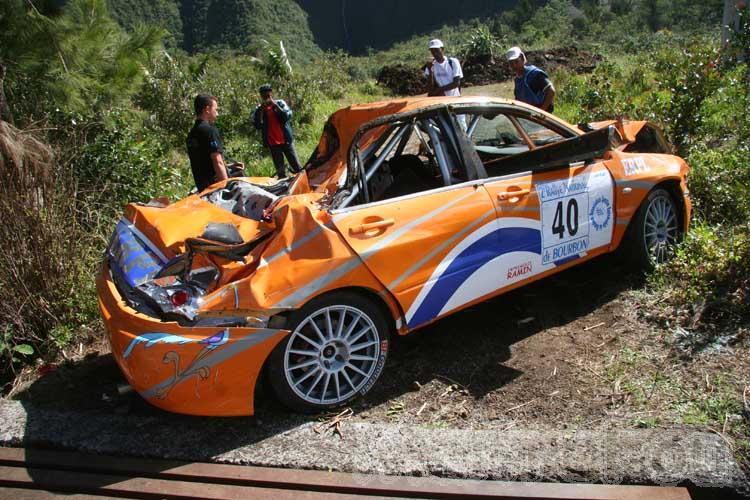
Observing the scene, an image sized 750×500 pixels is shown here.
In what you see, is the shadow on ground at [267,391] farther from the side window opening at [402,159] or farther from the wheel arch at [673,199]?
the side window opening at [402,159]

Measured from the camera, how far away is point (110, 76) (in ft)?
22.6

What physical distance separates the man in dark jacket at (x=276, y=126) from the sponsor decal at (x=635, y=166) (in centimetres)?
476

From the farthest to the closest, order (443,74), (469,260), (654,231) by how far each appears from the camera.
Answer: (443,74) < (654,231) < (469,260)

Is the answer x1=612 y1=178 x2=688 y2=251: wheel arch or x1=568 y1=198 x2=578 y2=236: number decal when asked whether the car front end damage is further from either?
x1=612 y1=178 x2=688 y2=251: wheel arch

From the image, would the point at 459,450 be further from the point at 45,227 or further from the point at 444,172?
the point at 45,227

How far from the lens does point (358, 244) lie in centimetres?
372

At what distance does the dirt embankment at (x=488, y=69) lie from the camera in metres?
20.1

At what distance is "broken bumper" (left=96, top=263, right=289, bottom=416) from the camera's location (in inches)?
133

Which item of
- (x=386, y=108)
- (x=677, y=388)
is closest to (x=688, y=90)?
(x=386, y=108)

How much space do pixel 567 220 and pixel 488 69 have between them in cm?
1738

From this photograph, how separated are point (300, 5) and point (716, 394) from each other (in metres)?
70.2

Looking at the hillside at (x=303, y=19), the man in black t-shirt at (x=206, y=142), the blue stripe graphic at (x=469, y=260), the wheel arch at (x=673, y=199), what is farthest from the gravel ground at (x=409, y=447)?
the hillside at (x=303, y=19)

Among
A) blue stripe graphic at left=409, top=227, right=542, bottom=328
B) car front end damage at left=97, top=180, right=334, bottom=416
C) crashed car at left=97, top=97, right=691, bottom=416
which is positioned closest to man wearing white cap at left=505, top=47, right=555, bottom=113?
crashed car at left=97, top=97, right=691, bottom=416

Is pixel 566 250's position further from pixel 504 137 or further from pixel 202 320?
pixel 202 320
